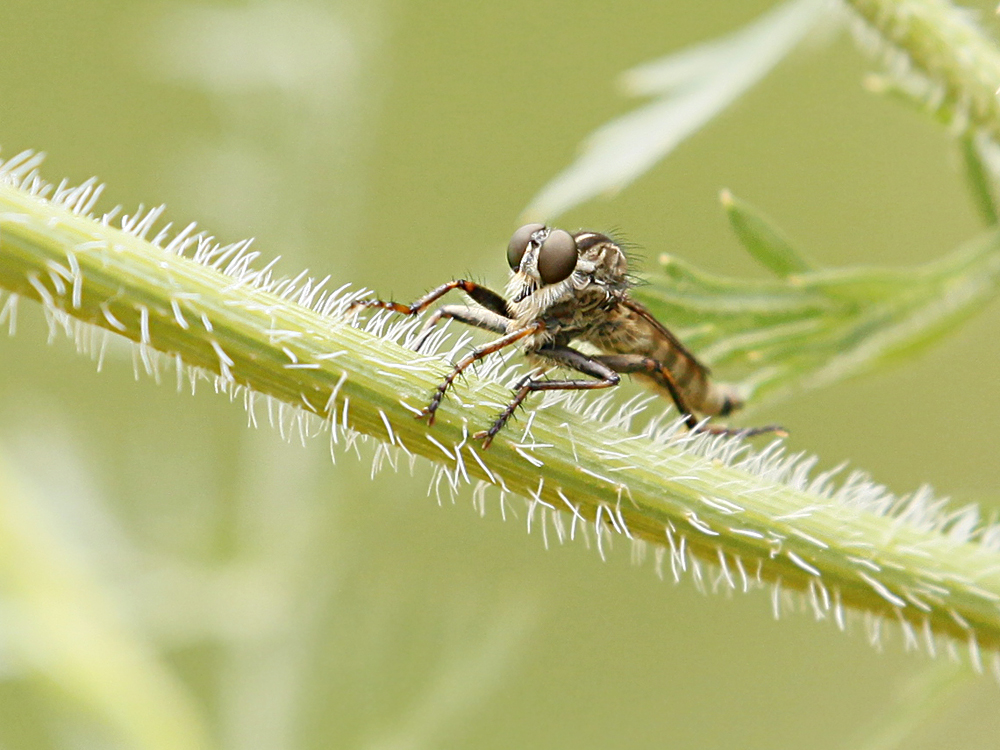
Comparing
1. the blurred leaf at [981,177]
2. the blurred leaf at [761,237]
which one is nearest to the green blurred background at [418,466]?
the blurred leaf at [981,177]

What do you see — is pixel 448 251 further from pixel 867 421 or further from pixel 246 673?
pixel 867 421

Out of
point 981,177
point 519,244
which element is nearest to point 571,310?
point 519,244

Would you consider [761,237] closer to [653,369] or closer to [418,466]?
[653,369]

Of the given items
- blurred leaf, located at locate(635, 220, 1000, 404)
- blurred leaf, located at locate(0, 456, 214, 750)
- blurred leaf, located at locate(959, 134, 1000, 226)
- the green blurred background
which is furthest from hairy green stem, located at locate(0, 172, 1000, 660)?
blurred leaf, located at locate(0, 456, 214, 750)

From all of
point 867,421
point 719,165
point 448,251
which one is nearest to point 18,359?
point 448,251

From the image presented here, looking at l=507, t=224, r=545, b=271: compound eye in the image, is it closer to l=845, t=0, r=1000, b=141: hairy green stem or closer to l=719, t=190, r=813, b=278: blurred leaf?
l=719, t=190, r=813, b=278: blurred leaf
